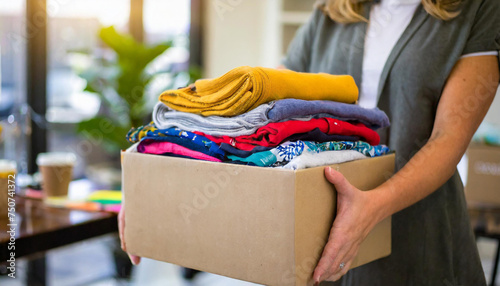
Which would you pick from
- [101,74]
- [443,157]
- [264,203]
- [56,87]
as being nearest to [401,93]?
[443,157]

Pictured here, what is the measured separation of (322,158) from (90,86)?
2.31 meters

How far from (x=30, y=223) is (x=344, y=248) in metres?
0.99

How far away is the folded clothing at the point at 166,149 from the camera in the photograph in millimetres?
821

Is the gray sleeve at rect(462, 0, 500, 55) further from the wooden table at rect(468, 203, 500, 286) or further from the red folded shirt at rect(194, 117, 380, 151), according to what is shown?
the wooden table at rect(468, 203, 500, 286)

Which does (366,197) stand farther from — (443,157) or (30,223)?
(30,223)


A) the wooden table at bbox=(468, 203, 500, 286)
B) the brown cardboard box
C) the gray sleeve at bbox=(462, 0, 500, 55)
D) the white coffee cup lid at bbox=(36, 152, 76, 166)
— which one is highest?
the gray sleeve at bbox=(462, 0, 500, 55)

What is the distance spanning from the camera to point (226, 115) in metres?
Result: 0.81

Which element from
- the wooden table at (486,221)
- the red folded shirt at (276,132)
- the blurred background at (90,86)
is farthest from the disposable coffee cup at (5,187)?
the wooden table at (486,221)

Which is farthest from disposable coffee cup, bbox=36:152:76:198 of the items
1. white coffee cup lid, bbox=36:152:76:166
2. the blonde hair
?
the blonde hair

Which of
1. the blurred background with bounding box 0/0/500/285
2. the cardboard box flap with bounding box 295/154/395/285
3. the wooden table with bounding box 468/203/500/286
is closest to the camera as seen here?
the cardboard box flap with bounding box 295/154/395/285

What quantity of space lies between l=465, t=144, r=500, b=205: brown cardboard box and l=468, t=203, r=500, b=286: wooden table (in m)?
0.03

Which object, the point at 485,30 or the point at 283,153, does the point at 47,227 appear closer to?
the point at 283,153

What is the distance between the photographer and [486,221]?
6.57ft

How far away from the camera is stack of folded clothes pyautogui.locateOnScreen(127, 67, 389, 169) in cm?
77
